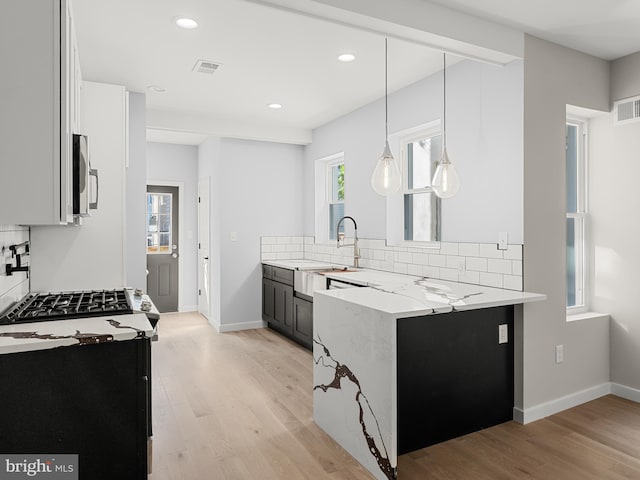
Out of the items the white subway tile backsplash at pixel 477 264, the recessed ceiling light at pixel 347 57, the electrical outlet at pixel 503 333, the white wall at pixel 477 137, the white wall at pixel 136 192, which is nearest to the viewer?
the electrical outlet at pixel 503 333

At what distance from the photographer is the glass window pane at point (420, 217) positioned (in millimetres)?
3982

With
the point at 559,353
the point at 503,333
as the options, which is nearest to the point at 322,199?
the point at 503,333

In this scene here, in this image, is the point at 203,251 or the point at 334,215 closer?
the point at 334,215

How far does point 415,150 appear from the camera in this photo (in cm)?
420

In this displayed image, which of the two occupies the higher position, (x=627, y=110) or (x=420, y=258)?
(x=627, y=110)

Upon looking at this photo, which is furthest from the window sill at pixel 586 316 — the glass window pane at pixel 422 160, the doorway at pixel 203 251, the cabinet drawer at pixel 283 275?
the doorway at pixel 203 251

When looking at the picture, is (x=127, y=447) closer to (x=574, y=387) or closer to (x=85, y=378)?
(x=85, y=378)

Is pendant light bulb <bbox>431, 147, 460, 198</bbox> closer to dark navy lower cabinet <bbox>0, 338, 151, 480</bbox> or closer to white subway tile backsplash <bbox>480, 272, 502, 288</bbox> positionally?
white subway tile backsplash <bbox>480, 272, 502, 288</bbox>

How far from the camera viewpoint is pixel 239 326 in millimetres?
5625

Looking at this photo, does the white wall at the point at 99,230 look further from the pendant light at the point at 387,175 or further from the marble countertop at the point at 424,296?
the pendant light at the point at 387,175

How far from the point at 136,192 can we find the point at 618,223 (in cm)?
416

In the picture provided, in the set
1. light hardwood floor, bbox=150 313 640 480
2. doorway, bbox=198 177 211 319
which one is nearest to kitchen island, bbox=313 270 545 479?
light hardwood floor, bbox=150 313 640 480

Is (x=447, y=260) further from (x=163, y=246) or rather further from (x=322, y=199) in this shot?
(x=163, y=246)

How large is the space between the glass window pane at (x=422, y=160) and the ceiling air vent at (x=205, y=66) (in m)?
1.94
